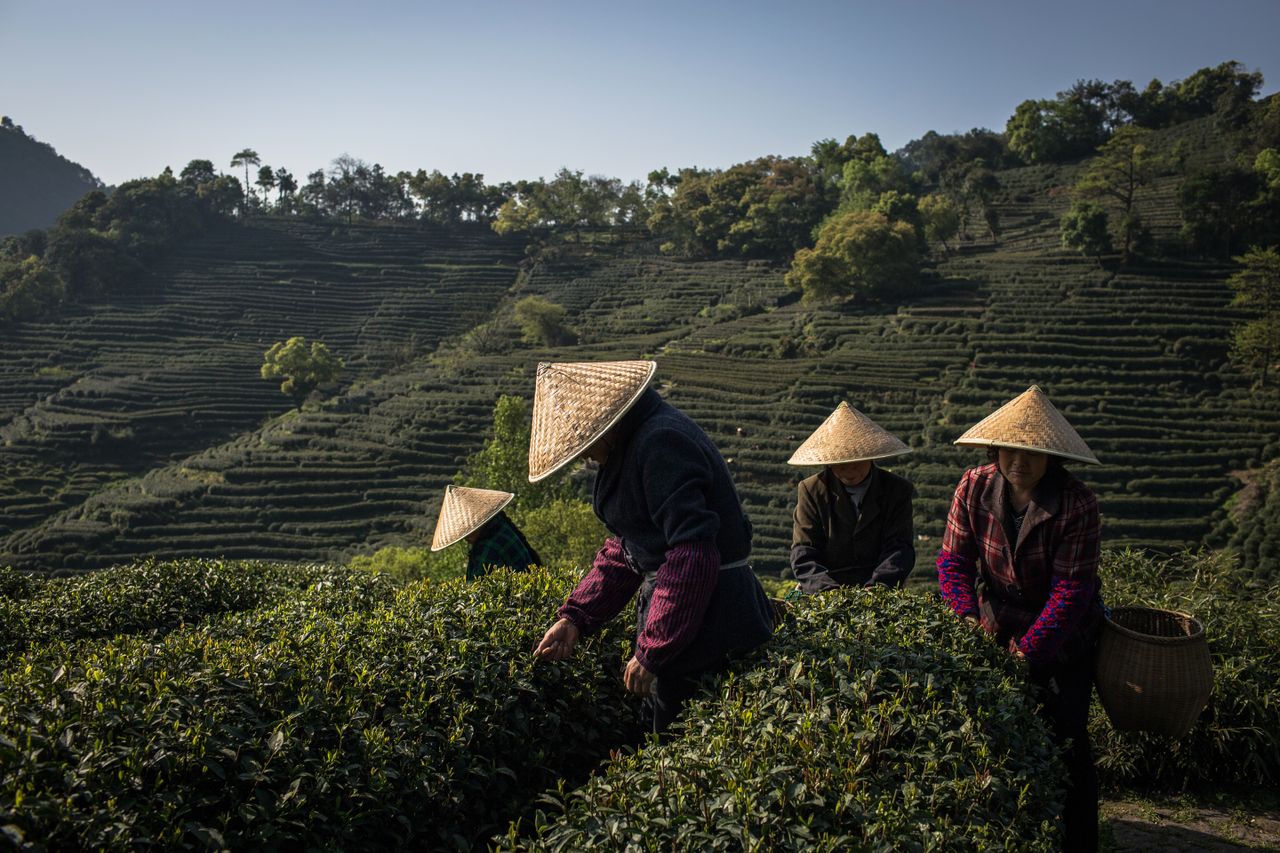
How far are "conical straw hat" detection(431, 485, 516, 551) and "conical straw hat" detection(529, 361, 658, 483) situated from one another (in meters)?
1.76

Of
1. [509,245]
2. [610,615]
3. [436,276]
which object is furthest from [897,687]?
[509,245]

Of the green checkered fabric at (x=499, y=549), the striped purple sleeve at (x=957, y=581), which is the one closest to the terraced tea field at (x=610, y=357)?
the green checkered fabric at (x=499, y=549)

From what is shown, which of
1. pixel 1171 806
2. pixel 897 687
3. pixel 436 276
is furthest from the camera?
pixel 436 276

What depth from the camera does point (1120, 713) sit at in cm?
291

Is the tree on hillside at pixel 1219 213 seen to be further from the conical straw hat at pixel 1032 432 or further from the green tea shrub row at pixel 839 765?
the green tea shrub row at pixel 839 765

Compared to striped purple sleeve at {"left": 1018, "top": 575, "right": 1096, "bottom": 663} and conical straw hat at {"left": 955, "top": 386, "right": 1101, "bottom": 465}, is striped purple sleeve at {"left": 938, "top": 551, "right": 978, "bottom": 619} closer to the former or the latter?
striped purple sleeve at {"left": 1018, "top": 575, "right": 1096, "bottom": 663}

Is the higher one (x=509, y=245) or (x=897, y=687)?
(x=509, y=245)

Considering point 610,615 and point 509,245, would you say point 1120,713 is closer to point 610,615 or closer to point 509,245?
point 610,615

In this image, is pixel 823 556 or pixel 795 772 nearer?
pixel 795 772

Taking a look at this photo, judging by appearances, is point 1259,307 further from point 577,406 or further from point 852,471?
point 577,406

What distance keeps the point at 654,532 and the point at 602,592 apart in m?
0.38

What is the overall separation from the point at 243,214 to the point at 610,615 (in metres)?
81.3

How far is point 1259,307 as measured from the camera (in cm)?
3653

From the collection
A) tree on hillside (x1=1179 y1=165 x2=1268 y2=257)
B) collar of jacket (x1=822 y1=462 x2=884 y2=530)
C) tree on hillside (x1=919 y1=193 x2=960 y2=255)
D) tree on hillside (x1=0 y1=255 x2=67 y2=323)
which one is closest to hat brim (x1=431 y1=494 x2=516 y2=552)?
collar of jacket (x1=822 y1=462 x2=884 y2=530)
